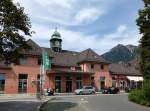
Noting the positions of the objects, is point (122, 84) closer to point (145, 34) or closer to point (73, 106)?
point (145, 34)

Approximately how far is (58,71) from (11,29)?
3750cm

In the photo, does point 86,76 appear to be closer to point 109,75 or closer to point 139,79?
point 109,75

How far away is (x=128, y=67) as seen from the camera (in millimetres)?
83125

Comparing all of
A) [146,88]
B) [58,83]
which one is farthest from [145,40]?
[58,83]

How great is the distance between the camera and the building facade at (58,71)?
188ft

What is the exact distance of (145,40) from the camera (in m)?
32.1

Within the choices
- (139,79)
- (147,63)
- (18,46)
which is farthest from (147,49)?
(139,79)

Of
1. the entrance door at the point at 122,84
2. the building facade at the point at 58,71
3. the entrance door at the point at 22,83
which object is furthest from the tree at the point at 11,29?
the entrance door at the point at 122,84

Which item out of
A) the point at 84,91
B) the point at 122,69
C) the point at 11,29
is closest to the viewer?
the point at 11,29

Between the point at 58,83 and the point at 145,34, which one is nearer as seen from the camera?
the point at 145,34

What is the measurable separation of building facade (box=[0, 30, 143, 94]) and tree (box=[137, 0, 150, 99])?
76.3ft

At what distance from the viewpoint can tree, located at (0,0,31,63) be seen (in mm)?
23469

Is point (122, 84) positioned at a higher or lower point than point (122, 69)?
lower

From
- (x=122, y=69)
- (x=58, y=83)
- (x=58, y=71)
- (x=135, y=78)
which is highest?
(x=122, y=69)
